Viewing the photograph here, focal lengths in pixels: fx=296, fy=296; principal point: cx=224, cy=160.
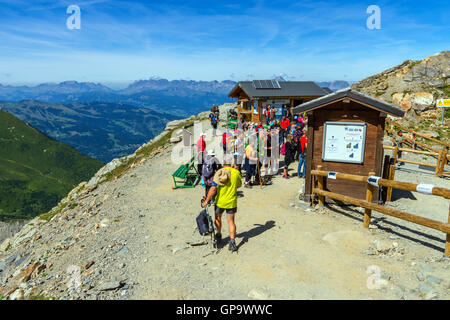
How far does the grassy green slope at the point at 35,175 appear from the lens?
132 metres

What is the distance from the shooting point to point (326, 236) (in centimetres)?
813

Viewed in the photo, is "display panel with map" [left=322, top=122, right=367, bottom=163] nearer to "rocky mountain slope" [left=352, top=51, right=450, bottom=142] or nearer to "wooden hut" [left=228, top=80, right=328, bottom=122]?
"rocky mountain slope" [left=352, top=51, right=450, bottom=142]

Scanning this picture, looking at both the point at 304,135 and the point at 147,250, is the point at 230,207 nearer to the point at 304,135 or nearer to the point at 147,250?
the point at 147,250

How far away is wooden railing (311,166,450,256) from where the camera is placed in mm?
6504

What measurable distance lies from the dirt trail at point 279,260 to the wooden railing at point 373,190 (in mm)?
641

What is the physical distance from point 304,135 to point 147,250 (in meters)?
8.51

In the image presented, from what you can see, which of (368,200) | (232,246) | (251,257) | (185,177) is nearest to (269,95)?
(185,177)

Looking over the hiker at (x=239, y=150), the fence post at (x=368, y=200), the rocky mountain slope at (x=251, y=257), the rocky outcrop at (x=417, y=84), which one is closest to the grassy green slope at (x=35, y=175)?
the rocky mountain slope at (x=251, y=257)

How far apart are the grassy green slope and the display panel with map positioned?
139 m

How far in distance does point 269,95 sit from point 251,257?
23075 mm

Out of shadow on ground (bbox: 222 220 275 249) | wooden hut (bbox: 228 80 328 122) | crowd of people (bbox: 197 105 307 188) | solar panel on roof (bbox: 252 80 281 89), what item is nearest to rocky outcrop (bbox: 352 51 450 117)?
wooden hut (bbox: 228 80 328 122)

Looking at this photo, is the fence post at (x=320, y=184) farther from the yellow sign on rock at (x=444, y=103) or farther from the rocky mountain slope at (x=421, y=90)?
the yellow sign on rock at (x=444, y=103)

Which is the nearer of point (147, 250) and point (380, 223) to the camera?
point (147, 250)

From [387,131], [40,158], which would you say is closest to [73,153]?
[40,158]
